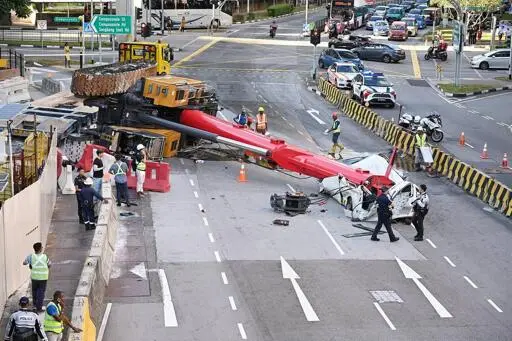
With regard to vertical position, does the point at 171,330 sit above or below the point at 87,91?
below

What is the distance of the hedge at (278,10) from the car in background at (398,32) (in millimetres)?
31915

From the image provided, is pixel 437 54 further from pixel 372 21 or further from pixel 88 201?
pixel 88 201

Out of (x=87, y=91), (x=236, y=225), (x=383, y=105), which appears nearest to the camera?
(x=236, y=225)

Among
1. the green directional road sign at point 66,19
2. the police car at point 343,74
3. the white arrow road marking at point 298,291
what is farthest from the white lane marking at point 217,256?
the green directional road sign at point 66,19

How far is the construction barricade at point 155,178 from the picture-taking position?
29141 millimetres

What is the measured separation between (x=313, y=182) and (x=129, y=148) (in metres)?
6.32

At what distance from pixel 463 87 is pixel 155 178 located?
97.9 ft

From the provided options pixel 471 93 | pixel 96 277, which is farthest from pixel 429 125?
pixel 96 277

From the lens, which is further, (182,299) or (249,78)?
(249,78)

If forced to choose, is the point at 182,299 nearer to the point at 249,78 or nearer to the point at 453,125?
the point at 453,125

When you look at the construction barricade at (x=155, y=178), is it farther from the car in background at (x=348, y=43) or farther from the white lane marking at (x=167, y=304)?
the car in background at (x=348, y=43)

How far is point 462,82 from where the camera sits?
190 ft

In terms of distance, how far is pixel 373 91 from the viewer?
46.3 metres

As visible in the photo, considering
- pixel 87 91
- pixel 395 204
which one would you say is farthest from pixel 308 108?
pixel 395 204
